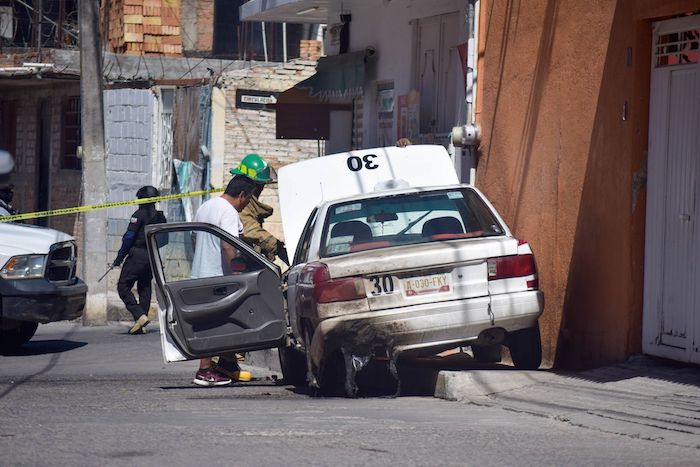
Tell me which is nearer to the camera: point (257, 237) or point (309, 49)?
point (257, 237)


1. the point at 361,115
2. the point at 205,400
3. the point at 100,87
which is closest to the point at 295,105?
the point at 361,115

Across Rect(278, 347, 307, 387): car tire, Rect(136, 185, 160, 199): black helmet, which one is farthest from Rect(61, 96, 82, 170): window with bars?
Rect(278, 347, 307, 387): car tire

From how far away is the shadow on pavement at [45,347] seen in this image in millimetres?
13430

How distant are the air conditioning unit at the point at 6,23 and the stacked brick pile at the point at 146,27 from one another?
8.01 ft

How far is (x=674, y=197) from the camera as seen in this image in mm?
9789

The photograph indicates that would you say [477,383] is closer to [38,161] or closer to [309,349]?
[309,349]

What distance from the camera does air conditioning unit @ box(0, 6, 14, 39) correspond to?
85.2ft

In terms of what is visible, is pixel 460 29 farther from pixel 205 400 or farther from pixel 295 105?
pixel 205 400

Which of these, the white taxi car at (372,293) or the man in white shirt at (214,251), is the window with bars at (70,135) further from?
the white taxi car at (372,293)

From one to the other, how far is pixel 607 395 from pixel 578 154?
2.59m

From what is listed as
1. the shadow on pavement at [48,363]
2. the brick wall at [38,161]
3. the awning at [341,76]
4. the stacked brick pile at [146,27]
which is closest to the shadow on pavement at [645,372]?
the shadow on pavement at [48,363]

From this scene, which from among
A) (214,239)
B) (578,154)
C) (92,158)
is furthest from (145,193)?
(578,154)

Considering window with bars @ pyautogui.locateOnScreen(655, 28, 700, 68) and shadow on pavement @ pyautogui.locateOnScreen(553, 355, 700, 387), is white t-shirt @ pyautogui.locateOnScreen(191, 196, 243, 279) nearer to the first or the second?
shadow on pavement @ pyautogui.locateOnScreen(553, 355, 700, 387)

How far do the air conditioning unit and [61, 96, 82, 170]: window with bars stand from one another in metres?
1.76
